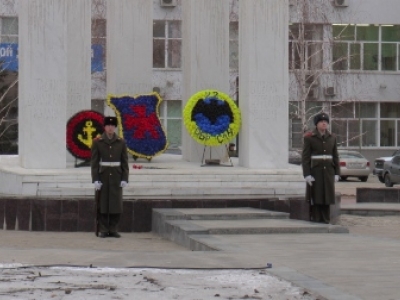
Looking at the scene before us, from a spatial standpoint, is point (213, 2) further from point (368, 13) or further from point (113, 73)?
point (368, 13)

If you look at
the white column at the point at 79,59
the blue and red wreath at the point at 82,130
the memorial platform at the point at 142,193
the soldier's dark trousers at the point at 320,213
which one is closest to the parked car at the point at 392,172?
the white column at the point at 79,59

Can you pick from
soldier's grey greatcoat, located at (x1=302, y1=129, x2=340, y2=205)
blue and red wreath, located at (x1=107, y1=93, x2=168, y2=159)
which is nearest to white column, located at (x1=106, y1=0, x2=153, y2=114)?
blue and red wreath, located at (x1=107, y1=93, x2=168, y2=159)

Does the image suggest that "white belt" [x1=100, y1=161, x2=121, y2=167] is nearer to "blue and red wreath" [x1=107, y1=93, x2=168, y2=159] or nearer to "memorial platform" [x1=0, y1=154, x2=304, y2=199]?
"memorial platform" [x1=0, y1=154, x2=304, y2=199]

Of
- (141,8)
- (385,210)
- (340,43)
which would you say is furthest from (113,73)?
(340,43)

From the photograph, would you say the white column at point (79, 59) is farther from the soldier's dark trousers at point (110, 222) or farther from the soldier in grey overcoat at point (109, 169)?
the soldier in grey overcoat at point (109, 169)

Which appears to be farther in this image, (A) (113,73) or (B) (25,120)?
(A) (113,73)

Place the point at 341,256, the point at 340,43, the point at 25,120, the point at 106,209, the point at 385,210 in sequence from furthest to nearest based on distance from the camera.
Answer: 1. the point at 340,43
2. the point at 385,210
3. the point at 25,120
4. the point at 106,209
5. the point at 341,256

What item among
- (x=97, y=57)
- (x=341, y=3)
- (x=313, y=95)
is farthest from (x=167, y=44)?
(x=97, y=57)

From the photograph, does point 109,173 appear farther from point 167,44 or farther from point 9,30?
point 167,44

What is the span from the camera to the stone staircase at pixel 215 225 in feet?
50.4

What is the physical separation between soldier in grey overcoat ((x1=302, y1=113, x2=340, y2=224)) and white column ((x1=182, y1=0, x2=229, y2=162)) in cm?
675

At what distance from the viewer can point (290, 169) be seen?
22.0 metres

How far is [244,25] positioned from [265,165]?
2.68 m

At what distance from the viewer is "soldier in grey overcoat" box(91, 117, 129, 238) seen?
1780cm
